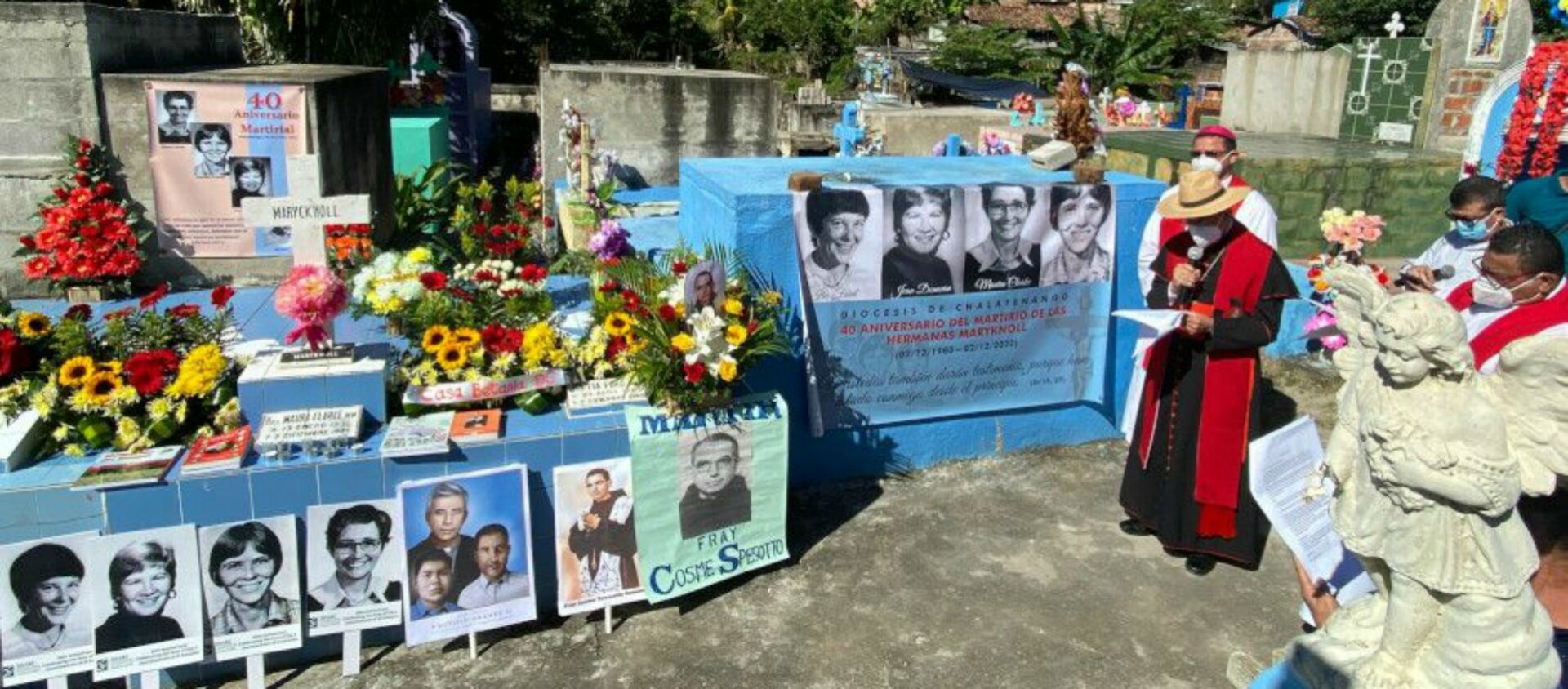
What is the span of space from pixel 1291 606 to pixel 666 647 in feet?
9.77

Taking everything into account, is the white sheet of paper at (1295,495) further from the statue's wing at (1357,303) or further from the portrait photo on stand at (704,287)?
the portrait photo on stand at (704,287)

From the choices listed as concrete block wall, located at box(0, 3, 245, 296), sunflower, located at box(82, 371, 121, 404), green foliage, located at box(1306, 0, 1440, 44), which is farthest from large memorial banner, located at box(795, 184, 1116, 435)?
green foliage, located at box(1306, 0, 1440, 44)

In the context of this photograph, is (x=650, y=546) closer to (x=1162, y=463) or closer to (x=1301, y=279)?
(x=1162, y=463)

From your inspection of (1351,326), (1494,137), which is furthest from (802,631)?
(1494,137)

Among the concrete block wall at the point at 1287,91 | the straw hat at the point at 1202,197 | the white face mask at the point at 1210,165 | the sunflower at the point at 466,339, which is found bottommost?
the sunflower at the point at 466,339

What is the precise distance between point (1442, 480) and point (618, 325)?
11.2ft

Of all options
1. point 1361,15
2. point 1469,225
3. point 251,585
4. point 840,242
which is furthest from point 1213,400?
point 1361,15

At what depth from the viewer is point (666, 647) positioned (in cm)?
465

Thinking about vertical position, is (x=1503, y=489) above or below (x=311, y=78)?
below

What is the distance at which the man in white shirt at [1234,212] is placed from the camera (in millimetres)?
5504

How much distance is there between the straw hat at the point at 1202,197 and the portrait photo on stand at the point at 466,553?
10.9ft

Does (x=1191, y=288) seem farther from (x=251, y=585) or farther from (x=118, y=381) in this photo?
(x=118, y=381)

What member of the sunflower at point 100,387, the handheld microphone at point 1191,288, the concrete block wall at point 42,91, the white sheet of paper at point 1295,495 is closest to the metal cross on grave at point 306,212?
the sunflower at point 100,387

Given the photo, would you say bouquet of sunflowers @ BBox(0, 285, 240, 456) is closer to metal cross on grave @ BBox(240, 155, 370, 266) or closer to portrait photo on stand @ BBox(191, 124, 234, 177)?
metal cross on grave @ BBox(240, 155, 370, 266)
